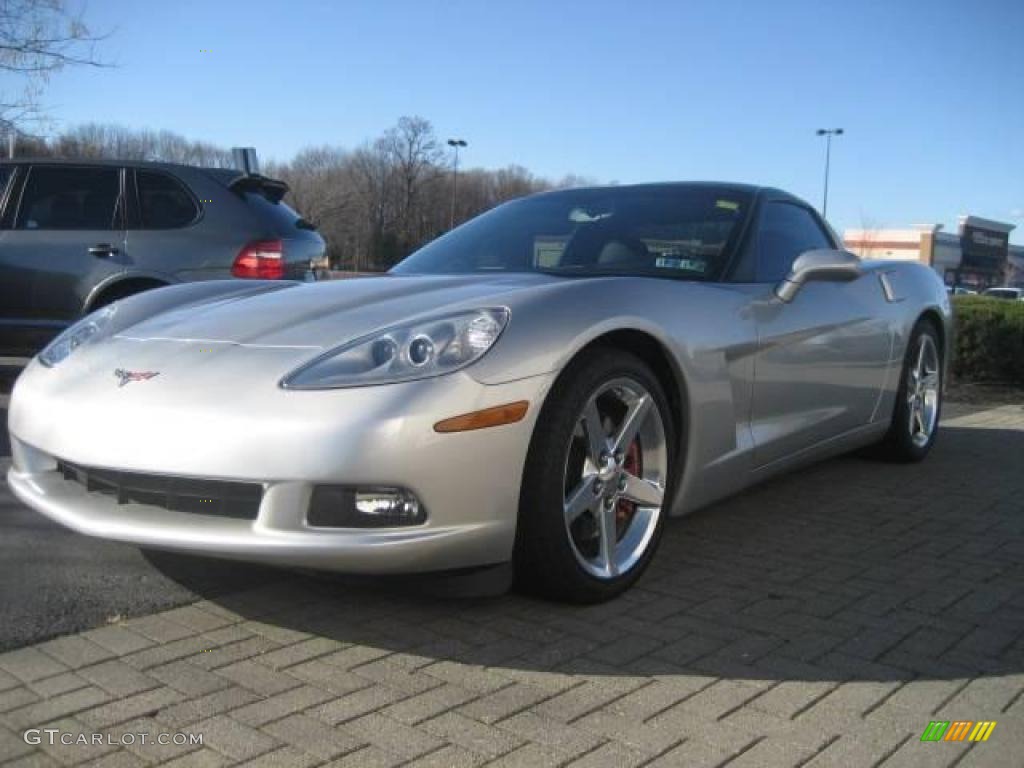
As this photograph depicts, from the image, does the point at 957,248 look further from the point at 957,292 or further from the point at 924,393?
the point at 924,393

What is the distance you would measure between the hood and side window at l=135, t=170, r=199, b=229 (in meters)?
3.38

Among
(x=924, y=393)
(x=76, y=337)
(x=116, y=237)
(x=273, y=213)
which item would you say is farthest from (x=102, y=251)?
(x=924, y=393)

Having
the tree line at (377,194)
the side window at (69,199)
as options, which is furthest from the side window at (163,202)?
the tree line at (377,194)

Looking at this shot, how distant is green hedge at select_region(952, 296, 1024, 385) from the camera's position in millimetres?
10453

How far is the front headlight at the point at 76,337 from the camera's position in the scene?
125 inches

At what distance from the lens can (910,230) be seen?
72000 millimetres

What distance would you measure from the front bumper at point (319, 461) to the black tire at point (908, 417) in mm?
3240

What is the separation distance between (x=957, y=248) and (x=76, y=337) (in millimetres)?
77111

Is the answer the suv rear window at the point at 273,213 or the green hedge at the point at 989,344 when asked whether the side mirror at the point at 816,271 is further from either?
the green hedge at the point at 989,344

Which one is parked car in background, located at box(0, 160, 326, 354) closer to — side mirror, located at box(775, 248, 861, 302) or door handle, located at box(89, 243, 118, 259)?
door handle, located at box(89, 243, 118, 259)

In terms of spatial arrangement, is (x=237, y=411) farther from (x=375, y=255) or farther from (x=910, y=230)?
(x=910, y=230)

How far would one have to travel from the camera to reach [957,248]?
71.8m

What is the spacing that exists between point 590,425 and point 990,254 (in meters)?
83.6

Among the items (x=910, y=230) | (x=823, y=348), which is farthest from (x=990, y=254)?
(x=823, y=348)
